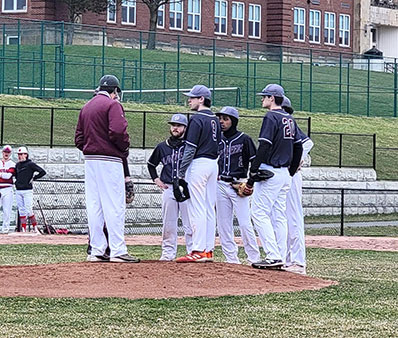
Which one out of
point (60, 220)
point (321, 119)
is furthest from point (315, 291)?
point (321, 119)

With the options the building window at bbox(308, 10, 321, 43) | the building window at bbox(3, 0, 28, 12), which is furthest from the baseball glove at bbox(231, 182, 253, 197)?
the building window at bbox(308, 10, 321, 43)

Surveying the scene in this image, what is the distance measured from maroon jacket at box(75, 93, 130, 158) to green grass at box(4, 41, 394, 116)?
2556 cm

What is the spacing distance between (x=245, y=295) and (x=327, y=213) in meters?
19.5

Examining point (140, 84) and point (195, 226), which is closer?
point (195, 226)

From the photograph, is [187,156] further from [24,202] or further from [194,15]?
[194,15]

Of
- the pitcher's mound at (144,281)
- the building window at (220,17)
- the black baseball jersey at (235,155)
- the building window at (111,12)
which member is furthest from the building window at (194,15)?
the pitcher's mound at (144,281)

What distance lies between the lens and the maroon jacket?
11.3 m

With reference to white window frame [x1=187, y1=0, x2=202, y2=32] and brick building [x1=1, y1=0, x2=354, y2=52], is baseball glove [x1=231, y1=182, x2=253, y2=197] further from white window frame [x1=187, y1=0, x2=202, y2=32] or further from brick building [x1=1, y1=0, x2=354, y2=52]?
white window frame [x1=187, y1=0, x2=202, y2=32]

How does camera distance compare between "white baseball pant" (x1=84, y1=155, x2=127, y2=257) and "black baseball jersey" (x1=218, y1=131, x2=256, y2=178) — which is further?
"black baseball jersey" (x1=218, y1=131, x2=256, y2=178)

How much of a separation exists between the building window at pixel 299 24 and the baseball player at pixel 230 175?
5391 centimetres

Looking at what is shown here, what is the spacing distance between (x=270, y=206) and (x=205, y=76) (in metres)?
33.7

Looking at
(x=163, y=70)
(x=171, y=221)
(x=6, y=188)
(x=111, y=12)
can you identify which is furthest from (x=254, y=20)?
(x=171, y=221)

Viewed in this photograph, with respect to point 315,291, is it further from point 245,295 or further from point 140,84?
point 140,84

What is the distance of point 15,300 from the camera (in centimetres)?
982
